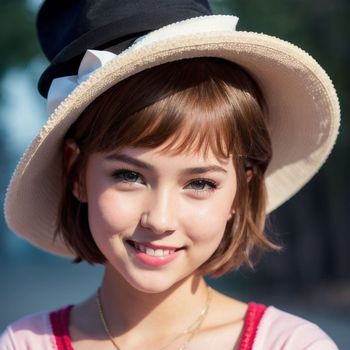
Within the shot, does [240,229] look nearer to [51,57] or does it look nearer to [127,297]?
[127,297]

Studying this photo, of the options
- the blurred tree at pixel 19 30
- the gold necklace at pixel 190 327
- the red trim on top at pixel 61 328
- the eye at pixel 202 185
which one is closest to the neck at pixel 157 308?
the gold necklace at pixel 190 327

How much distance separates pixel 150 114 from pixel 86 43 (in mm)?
269

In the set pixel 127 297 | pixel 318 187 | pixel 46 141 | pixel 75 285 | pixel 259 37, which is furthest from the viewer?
pixel 75 285

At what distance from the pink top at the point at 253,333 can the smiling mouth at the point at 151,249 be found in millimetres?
326

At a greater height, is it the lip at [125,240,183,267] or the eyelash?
the eyelash

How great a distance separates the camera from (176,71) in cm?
208

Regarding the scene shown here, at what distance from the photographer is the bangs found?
204 cm

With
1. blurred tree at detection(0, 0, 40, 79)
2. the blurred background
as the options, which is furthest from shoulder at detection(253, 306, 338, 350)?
blurred tree at detection(0, 0, 40, 79)

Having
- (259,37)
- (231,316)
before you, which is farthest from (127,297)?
(259,37)

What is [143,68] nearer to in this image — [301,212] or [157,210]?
[157,210]

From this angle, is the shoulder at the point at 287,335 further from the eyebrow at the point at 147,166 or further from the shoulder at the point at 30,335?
the shoulder at the point at 30,335

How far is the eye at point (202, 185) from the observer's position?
2.09m

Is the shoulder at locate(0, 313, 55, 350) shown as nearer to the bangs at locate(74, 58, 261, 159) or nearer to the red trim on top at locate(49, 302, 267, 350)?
the red trim on top at locate(49, 302, 267, 350)

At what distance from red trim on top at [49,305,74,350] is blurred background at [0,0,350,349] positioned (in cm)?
399
